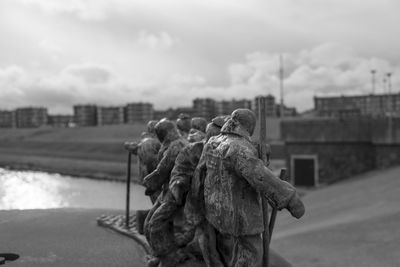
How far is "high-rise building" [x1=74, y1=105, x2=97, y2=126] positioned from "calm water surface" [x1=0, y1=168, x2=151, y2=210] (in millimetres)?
116309

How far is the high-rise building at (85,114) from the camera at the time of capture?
149250 millimetres

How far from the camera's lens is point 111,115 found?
148125 millimetres

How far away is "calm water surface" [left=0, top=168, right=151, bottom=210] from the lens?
17.9m

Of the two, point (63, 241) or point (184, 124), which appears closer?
point (63, 241)

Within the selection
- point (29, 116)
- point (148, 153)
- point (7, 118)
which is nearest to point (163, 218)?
point (148, 153)

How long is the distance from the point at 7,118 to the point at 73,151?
111695 millimetres

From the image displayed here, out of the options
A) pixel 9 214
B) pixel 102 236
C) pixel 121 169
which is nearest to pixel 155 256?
pixel 102 236

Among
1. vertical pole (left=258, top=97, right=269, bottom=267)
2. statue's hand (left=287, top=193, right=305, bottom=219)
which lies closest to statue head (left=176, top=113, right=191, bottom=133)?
vertical pole (left=258, top=97, right=269, bottom=267)

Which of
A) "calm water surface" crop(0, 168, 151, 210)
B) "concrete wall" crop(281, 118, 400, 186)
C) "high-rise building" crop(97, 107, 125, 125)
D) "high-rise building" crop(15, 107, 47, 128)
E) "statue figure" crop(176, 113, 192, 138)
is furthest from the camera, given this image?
"high-rise building" crop(15, 107, 47, 128)

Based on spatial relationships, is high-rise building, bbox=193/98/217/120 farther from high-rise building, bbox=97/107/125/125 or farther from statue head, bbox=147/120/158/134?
statue head, bbox=147/120/158/134

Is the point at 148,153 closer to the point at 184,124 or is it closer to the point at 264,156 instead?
the point at 184,124

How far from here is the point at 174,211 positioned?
573 cm

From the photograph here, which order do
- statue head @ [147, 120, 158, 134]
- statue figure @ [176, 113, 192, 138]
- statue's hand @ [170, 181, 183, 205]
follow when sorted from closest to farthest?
statue's hand @ [170, 181, 183, 205]
statue head @ [147, 120, 158, 134]
statue figure @ [176, 113, 192, 138]

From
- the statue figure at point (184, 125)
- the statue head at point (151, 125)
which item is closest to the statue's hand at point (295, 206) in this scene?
the statue head at point (151, 125)
